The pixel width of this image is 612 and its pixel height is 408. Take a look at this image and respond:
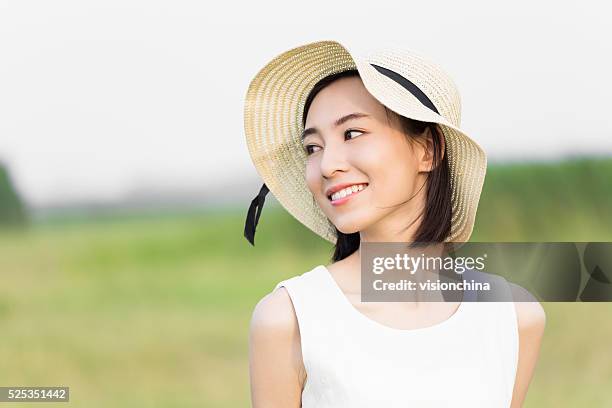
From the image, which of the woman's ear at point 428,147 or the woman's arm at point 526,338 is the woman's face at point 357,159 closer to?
the woman's ear at point 428,147

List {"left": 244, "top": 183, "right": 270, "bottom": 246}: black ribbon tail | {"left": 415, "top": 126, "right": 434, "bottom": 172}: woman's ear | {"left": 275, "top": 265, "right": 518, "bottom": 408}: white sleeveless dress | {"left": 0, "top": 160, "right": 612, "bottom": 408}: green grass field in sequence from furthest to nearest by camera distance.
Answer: {"left": 0, "top": 160, "right": 612, "bottom": 408}: green grass field
{"left": 244, "top": 183, "right": 270, "bottom": 246}: black ribbon tail
{"left": 415, "top": 126, "right": 434, "bottom": 172}: woman's ear
{"left": 275, "top": 265, "right": 518, "bottom": 408}: white sleeveless dress

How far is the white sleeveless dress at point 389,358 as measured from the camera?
121 centimetres

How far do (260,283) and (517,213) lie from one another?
1287mm

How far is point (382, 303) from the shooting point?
130 centimetres

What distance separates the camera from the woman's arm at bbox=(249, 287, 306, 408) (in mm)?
1252

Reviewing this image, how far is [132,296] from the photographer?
4.01 m

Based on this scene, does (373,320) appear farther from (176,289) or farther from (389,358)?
A: (176,289)

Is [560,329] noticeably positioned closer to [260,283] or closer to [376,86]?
[260,283]

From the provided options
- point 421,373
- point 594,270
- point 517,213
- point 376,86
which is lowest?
point 421,373

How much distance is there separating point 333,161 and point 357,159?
0.04 meters

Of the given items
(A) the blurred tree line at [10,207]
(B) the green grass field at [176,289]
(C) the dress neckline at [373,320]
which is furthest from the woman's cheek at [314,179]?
(A) the blurred tree line at [10,207]

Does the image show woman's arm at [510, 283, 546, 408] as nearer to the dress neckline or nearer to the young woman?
the young woman

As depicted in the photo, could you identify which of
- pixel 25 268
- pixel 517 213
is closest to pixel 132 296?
pixel 25 268

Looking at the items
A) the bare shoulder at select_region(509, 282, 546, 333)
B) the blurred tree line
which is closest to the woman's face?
the bare shoulder at select_region(509, 282, 546, 333)
